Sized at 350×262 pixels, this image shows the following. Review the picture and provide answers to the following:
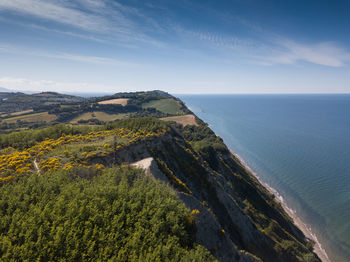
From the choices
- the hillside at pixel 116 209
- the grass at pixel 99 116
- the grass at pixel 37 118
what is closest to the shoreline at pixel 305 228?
the hillside at pixel 116 209

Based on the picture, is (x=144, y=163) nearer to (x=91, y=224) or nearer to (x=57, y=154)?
(x=57, y=154)

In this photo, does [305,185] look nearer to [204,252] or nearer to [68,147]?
[204,252]

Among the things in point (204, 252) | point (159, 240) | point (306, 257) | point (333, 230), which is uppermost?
point (159, 240)

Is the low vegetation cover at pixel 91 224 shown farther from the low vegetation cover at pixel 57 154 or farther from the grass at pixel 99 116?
the grass at pixel 99 116

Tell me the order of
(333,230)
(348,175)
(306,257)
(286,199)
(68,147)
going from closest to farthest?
(68,147) < (306,257) < (333,230) < (286,199) < (348,175)

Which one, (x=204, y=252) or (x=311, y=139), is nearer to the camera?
(x=204, y=252)

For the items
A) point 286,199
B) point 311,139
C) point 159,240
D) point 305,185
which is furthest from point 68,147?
point 311,139

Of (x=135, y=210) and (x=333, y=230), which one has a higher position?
(x=135, y=210)

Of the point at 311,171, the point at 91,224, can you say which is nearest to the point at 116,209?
the point at 91,224
